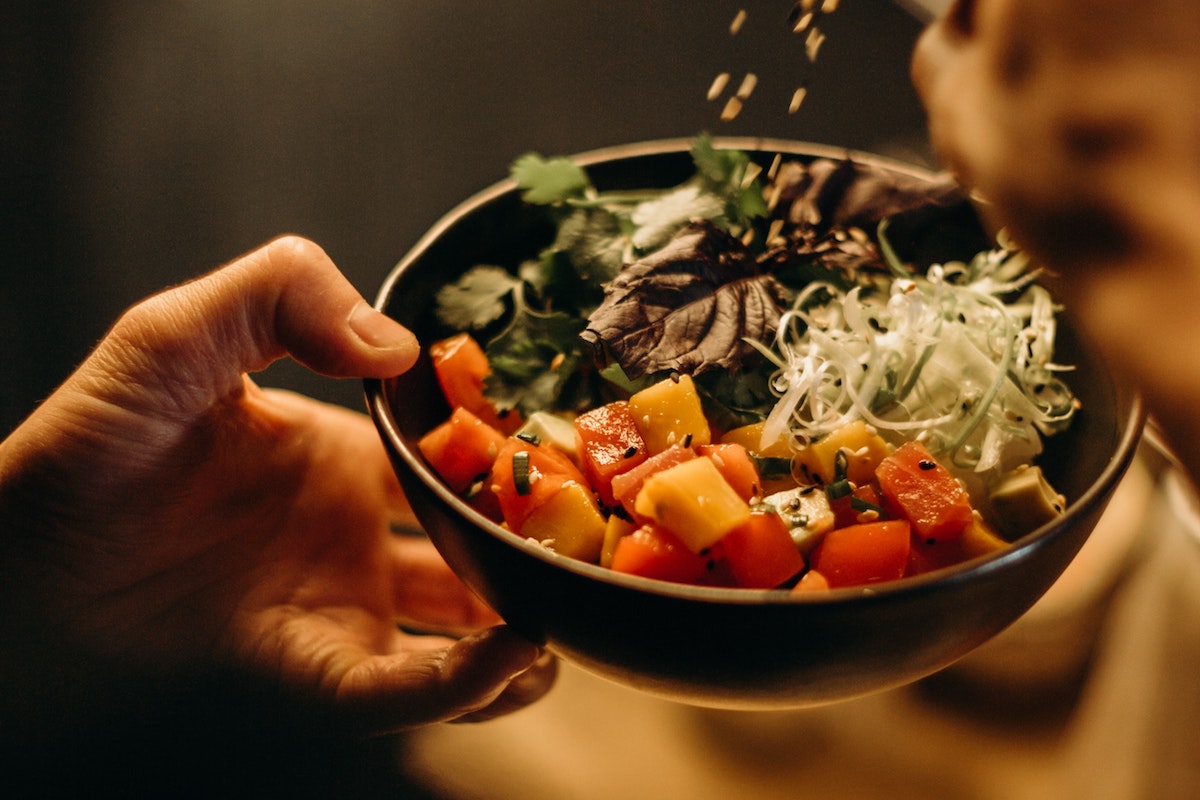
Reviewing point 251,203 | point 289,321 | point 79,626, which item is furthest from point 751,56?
point 79,626

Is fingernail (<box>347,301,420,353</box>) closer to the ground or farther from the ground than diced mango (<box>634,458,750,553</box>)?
farther from the ground

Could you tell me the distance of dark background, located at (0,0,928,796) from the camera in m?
2.12

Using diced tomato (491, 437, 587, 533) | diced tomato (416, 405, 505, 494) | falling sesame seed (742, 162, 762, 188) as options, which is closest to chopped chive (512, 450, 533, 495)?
diced tomato (491, 437, 587, 533)

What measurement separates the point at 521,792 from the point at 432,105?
66.2 inches

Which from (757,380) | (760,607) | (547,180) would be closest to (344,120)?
(547,180)

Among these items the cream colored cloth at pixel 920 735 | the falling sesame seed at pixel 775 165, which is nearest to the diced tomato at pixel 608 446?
the falling sesame seed at pixel 775 165

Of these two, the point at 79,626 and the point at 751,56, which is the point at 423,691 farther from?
the point at 751,56

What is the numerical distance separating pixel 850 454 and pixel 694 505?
26cm

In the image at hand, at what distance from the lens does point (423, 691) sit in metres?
1.21

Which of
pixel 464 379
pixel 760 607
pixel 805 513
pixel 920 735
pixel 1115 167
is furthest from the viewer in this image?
pixel 920 735

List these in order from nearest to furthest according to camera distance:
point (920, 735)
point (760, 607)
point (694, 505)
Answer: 1. point (760, 607)
2. point (694, 505)
3. point (920, 735)

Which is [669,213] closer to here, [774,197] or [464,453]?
[774,197]

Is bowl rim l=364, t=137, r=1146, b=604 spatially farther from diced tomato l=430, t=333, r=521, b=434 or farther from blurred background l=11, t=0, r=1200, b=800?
blurred background l=11, t=0, r=1200, b=800

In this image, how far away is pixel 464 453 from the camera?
3.55 feet
